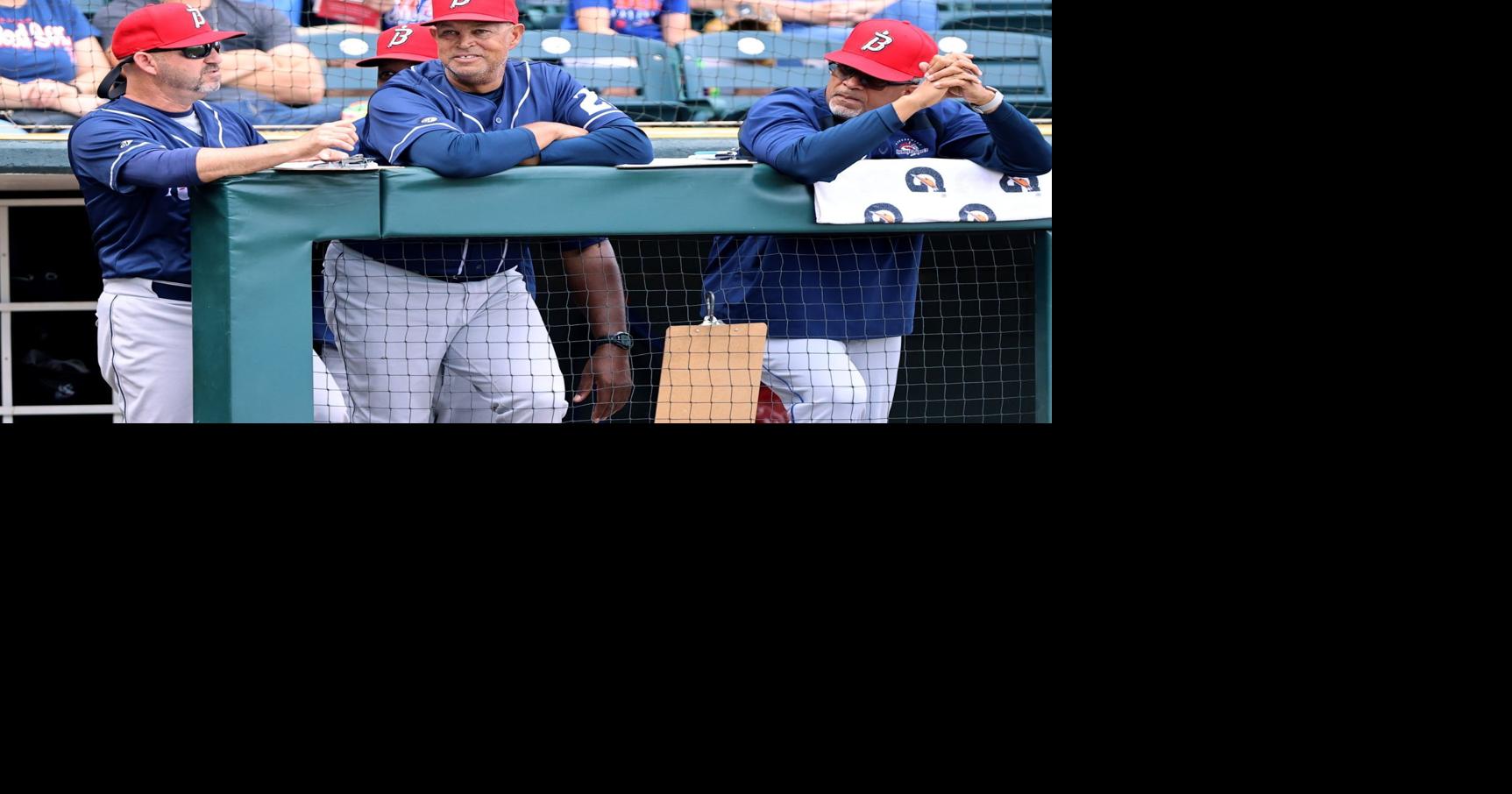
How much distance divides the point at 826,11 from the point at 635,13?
2.19 ft

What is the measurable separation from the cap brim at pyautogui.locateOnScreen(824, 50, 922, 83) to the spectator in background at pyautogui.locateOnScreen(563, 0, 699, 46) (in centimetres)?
209

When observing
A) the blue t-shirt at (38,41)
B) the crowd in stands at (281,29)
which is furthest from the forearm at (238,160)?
the blue t-shirt at (38,41)

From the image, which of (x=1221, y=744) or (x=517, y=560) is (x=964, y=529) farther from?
(x=517, y=560)

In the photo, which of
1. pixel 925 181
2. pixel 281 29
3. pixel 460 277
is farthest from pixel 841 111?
pixel 281 29

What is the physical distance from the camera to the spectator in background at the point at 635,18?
5242mm

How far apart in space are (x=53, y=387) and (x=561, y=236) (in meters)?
2.85

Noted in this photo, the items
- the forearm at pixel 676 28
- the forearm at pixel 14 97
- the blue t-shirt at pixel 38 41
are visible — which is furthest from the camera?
the forearm at pixel 676 28

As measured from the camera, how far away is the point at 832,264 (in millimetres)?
3268

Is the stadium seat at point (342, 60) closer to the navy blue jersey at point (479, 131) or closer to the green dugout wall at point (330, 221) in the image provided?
the navy blue jersey at point (479, 131)

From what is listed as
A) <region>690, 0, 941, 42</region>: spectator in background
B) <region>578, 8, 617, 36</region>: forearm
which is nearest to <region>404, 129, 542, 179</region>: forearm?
<region>578, 8, 617, 36</region>: forearm

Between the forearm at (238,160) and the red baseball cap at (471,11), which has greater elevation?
the red baseball cap at (471,11)

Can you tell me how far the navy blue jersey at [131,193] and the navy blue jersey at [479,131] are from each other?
0.36 m

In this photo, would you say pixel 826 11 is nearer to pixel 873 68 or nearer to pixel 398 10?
pixel 398 10

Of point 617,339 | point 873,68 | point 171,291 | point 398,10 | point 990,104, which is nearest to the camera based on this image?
point 990,104
